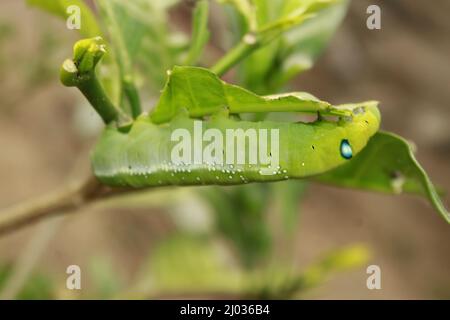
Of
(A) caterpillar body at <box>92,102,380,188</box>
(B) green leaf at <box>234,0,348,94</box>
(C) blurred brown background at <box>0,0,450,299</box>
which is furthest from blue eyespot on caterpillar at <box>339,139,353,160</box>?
(C) blurred brown background at <box>0,0,450,299</box>

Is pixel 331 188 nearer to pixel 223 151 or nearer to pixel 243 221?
pixel 243 221

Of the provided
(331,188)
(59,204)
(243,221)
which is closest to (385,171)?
(59,204)

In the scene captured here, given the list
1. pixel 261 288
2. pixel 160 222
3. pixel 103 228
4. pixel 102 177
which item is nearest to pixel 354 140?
pixel 102 177

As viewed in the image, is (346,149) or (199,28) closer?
(346,149)

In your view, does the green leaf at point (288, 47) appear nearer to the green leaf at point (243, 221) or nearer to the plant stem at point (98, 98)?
the plant stem at point (98, 98)

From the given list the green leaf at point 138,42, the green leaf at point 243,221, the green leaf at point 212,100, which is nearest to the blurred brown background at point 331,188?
the green leaf at point 243,221
